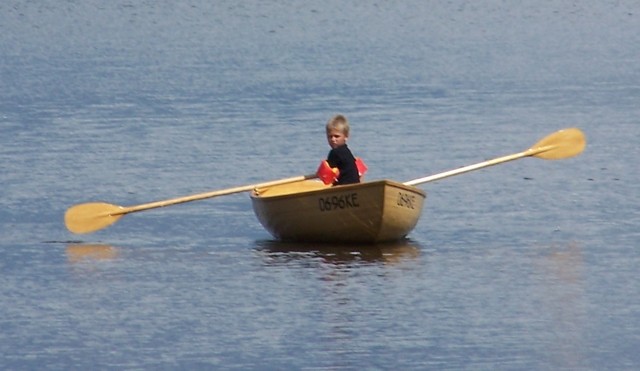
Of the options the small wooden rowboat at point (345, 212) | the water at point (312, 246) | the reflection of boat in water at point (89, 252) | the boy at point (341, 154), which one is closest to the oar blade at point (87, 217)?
the water at point (312, 246)

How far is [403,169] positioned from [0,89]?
11.8 metres

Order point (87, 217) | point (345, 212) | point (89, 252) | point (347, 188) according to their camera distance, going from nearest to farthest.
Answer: point (347, 188)
point (345, 212)
point (89, 252)
point (87, 217)

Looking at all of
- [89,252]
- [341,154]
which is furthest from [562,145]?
Result: [89,252]

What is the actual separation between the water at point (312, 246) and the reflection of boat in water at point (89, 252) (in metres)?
0.03

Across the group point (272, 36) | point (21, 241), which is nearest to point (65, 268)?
point (21, 241)

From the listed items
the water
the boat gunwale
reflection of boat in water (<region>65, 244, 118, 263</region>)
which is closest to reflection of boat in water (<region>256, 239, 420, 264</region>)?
the water

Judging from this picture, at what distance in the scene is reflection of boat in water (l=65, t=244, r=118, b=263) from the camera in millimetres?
15562

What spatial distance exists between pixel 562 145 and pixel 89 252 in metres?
4.79

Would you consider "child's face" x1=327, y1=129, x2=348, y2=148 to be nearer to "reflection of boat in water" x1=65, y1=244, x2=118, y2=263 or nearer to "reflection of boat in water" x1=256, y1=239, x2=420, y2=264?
"reflection of boat in water" x1=256, y1=239, x2=420, y2=264

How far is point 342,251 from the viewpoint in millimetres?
15531

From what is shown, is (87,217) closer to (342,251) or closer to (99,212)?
(99,212)

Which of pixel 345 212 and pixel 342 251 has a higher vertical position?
pixel 345 212

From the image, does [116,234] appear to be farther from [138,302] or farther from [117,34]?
[117,34]

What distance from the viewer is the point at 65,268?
15.1m
